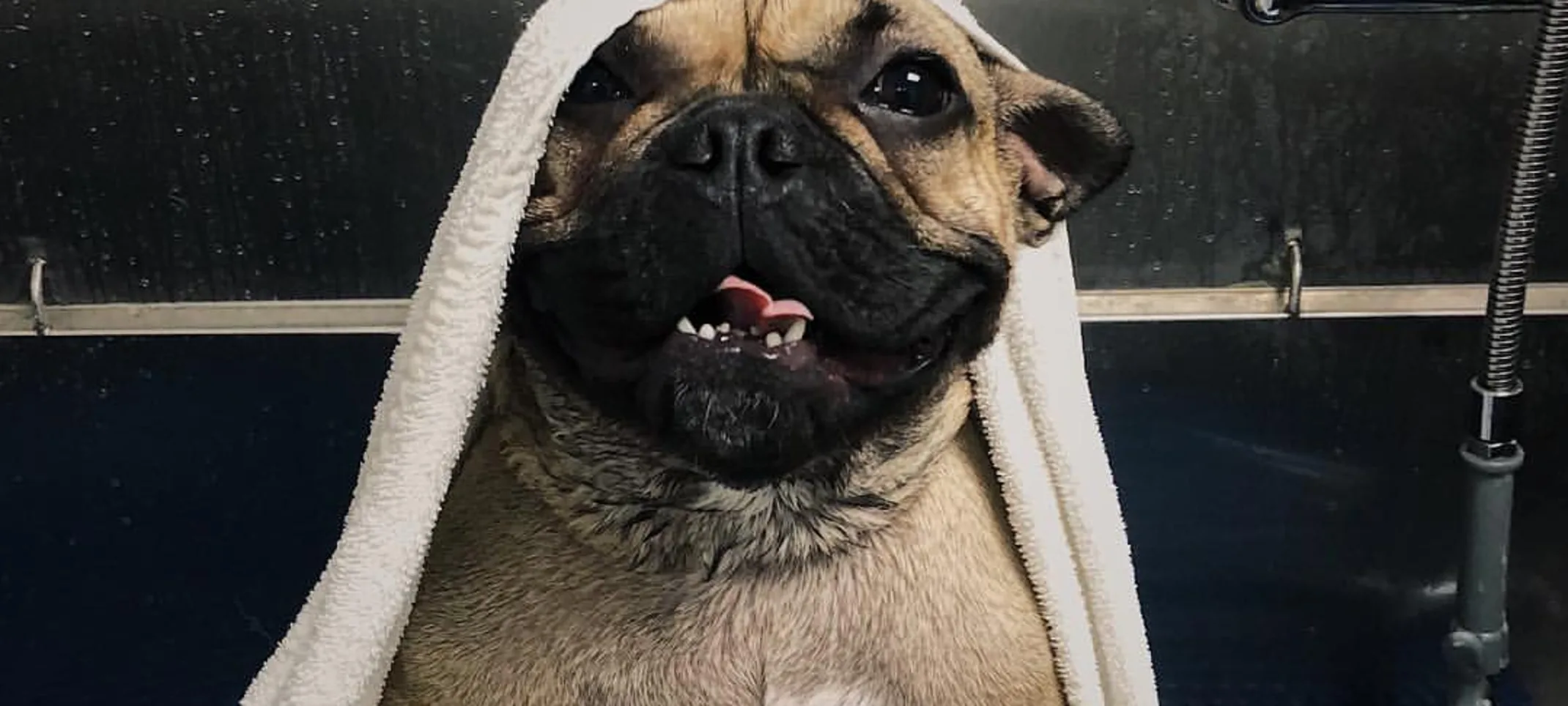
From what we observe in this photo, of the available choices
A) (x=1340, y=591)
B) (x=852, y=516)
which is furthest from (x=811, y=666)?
(x=1340, y=591)

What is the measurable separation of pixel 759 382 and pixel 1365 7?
1.68ft

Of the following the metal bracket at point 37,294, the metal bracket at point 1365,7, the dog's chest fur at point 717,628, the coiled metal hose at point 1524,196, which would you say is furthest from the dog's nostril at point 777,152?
the metal bracket at point 37,294

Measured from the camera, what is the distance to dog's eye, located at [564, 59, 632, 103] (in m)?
0.75

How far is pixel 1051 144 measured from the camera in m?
0.86

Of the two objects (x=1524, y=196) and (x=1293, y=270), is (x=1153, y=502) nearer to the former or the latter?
(x=1293, y=270)

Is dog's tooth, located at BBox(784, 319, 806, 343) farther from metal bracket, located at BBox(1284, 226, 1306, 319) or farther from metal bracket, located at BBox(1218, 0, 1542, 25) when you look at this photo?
metal bracket, located at BBox(1284, 226, 1306, 319)

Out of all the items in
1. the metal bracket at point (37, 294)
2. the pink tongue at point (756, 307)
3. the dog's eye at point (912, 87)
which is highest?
the dog's eye at point (912, 87)

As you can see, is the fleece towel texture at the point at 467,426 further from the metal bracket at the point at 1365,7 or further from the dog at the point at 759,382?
the metal bracket at the point at 1365,7

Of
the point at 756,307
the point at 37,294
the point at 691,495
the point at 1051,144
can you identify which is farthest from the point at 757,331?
the point at 37,294

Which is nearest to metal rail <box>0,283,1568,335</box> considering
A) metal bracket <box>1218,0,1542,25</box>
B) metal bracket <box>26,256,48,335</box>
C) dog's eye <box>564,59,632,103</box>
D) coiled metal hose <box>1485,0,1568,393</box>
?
metal bracket <box>26,256,48,335</box>

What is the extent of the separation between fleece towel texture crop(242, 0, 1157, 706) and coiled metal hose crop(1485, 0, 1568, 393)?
1.02 feet

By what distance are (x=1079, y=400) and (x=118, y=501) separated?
0.76m

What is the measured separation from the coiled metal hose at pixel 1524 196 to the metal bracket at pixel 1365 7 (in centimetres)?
3

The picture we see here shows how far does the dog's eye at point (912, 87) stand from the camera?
76 centimetres
